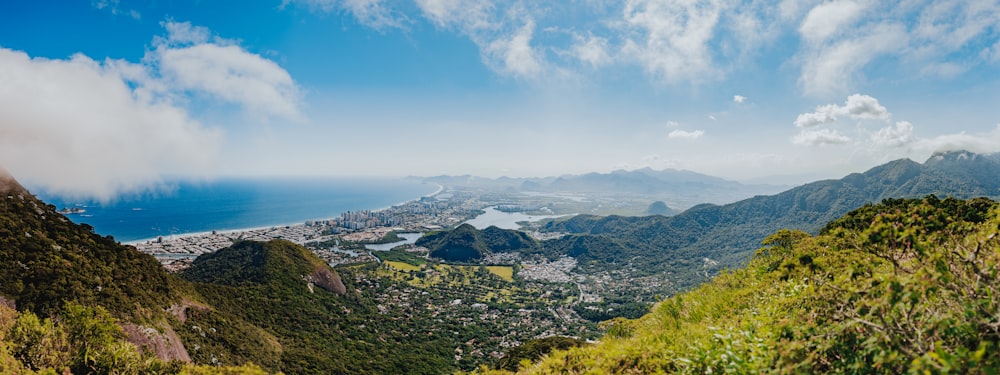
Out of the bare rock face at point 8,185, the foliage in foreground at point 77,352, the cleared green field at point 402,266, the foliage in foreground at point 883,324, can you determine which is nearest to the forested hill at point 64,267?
the bare rock face at point 8,185

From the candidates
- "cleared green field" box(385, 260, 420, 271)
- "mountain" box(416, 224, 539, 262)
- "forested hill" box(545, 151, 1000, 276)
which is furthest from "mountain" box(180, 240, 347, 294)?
"forested hill" box(545, 151, 1000, 276)

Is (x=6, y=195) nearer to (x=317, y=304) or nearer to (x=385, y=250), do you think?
(x=317, y=304)

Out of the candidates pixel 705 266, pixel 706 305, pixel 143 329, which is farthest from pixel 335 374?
pixel 705 266

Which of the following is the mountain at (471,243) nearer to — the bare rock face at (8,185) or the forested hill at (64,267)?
the forested hill at (64,267)

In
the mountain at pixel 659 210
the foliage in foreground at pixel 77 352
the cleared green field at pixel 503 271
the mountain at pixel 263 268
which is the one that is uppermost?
the foliage in foreground at pixel 77 352

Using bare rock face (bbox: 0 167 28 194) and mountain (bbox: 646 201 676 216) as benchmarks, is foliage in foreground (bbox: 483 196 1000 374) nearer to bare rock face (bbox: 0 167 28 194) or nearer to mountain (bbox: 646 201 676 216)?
bare rock face (bbox: 0 167 28 194)
